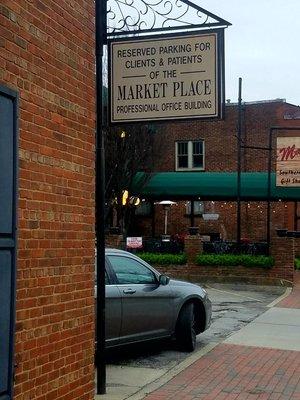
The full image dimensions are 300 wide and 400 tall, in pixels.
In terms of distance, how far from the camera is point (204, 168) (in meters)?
35.3

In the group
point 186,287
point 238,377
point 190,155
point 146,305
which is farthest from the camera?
point 190,155

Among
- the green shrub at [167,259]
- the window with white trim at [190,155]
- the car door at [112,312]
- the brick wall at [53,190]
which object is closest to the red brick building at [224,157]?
the window with white trim at [190,155]

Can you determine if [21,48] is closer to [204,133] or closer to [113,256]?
[113,256]

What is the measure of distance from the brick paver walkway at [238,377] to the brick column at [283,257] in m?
10.7

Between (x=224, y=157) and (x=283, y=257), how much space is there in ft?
47.9

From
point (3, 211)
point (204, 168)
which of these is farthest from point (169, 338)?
point (204, 168)

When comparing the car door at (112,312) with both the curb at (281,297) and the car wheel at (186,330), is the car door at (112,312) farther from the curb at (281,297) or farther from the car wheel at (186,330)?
the curb at (281,297)

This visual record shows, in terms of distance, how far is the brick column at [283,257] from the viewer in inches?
834

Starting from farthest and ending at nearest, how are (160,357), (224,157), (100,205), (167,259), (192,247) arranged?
(224,157), (167,259), (192,247), (160,357), (100,205)

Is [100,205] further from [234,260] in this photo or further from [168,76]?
[234,260]

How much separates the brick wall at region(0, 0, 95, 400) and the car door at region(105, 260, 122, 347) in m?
2.74

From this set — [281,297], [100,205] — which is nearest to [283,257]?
[281,297]

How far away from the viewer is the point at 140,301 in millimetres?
9492

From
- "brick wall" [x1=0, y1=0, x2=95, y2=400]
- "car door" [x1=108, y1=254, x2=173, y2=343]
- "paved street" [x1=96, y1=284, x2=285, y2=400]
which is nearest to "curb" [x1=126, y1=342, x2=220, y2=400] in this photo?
"paved street" [x1=96, y1=284, x2=285, y2=400]
